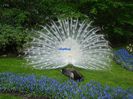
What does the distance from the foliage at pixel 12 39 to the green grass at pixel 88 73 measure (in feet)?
2.03

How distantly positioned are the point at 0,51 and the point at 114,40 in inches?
291

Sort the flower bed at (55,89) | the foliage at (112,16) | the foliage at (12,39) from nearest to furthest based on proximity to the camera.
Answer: the flower bed at (55,89), the foliage at (12,39), the foliage at (112,16)

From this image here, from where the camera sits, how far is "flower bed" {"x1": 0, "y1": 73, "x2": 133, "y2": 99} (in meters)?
7.63

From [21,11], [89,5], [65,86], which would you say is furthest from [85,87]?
[89,5]

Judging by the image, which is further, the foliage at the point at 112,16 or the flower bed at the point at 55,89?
the foliage at the point at 112,16

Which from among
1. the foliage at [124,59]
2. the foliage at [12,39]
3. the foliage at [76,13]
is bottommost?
the foliage at [124,59]

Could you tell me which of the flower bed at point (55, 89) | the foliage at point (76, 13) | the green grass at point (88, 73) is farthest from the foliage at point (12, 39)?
the flower bed at point (55, 89)

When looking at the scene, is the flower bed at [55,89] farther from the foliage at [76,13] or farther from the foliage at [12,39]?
the foliage at [76,13]

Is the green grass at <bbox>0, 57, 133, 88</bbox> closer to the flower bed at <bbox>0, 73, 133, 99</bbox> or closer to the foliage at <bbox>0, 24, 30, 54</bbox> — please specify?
the foliage at <bbox>0, 24, 30, 54</bbox>

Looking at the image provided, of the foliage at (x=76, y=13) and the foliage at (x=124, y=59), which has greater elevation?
the foliage at (x=76, y=13)

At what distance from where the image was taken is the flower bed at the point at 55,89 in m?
7.63

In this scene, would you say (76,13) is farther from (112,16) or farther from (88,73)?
(88,73)

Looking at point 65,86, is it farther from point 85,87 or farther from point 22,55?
point 22,55

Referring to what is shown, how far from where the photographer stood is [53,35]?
458 inches
